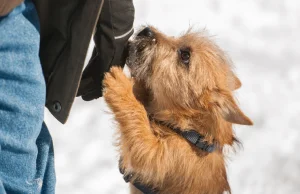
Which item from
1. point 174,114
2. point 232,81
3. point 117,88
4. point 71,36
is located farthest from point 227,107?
point 71,36

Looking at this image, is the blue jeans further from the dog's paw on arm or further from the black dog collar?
the black dog collar

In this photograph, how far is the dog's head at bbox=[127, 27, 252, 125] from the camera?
3318 mm

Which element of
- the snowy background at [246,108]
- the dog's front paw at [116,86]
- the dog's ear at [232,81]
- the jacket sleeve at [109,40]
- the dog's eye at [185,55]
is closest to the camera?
the jacket sleeve at [109,40]

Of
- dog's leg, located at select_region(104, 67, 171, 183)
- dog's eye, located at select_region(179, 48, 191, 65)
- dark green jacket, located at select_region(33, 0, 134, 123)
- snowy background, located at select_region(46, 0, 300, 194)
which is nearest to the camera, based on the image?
dark green jacket, located at select_region(33, 0, 134, 123)

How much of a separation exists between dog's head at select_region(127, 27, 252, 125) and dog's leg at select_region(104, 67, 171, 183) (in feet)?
0.57

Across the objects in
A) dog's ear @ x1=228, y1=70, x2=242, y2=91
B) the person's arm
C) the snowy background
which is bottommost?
the snowy background

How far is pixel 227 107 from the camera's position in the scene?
3289 millimetres

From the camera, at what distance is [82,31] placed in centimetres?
230

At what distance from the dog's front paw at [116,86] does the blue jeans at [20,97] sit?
2.12 ft

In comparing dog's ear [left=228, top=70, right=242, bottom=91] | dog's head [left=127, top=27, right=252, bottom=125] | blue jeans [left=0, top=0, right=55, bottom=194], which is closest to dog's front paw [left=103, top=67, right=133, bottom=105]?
dog's head [left=127, top=27, right=252, bottom=125]

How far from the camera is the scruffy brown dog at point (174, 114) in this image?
3168mm

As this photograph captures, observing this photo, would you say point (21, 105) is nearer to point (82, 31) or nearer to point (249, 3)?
point (82, 31)

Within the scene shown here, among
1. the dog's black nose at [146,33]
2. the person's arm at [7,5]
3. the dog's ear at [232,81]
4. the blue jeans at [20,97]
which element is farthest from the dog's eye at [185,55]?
the person's arm at [7,5]

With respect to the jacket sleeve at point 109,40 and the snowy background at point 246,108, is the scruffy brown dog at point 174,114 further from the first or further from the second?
the snowy background at point 246,108
